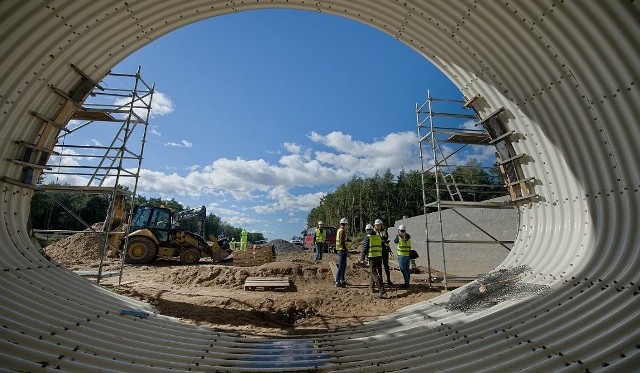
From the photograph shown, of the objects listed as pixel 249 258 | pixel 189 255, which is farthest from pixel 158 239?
pixel 249 258

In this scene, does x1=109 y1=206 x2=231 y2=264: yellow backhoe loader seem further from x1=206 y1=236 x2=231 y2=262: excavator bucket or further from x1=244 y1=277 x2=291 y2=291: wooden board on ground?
→ x1=244 y1=277 x2=291 y2=291: wooden board on ground

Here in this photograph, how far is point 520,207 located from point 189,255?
47.7ft

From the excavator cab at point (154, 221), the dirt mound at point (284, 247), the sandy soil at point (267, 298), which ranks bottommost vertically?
the sandy soil at point (267, 298)

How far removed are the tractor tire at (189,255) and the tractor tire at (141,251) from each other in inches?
48.7

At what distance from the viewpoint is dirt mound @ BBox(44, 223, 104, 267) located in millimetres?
18359

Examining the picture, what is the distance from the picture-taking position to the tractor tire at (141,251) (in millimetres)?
15336

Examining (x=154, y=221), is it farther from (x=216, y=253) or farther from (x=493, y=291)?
(x=493, y=291)

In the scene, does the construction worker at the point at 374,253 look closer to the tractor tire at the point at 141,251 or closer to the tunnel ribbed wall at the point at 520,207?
the tunnel ribbed wall at the point at 520,207

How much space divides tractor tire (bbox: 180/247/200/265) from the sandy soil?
314cm

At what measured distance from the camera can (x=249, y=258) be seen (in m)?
15.4

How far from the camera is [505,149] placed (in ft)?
20.2

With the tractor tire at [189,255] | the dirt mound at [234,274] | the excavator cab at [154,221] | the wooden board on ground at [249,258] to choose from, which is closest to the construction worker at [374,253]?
the dirt mound at [234,274]

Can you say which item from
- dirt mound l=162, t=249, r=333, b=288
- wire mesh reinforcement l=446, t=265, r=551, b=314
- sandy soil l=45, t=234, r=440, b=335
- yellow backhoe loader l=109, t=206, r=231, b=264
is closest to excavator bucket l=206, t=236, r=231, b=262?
yellow backhoe loader l=109, t=206, r=231, b=264

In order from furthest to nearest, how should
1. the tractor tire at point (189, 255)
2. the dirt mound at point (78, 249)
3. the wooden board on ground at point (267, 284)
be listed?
the dirt mound at point (78, 249) → the tractor tire at point (189, 255) → the wooden board on ground at point (267, 284)
